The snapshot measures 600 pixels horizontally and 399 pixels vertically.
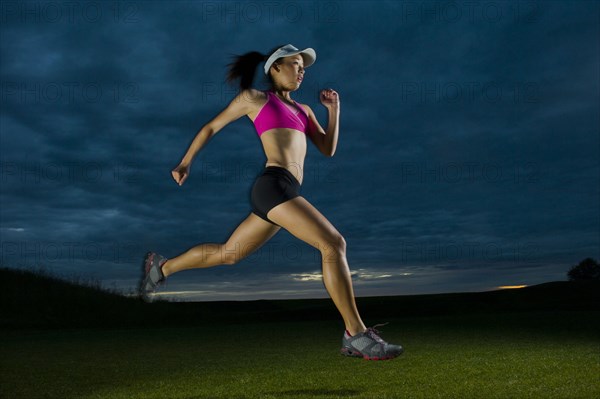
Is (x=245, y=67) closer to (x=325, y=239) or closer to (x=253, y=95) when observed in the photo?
(x=253, y=95)

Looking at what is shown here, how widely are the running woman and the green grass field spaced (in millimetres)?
8526

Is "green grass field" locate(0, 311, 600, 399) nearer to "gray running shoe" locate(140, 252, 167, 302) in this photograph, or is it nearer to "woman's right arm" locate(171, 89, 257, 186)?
"gray running shoe" locate(140, 252, 167, 302)

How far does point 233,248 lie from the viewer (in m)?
2.92

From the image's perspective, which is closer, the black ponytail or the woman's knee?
the woman's knee

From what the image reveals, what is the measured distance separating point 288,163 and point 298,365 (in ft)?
39.4

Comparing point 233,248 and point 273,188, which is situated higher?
point 273,188

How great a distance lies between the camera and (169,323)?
94.5 feet

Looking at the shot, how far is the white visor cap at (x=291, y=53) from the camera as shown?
8.50 ft

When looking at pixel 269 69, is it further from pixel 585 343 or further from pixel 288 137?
pixel 585 343

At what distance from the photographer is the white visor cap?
259cm

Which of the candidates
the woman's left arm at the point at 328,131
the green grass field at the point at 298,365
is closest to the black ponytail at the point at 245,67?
the woman's left arm at the point at 328,131

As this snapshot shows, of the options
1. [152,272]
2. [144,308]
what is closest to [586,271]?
[144,308]

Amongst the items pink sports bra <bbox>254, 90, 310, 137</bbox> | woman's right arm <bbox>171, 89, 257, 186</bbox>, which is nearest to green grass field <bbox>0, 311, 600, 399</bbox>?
woman's right arm <bbox>171, 89, 257, 186</bbox>

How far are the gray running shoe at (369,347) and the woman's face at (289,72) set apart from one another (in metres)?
1.10
